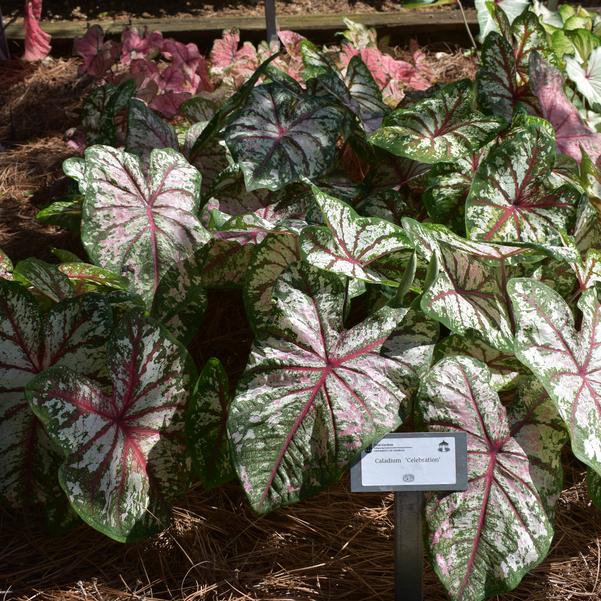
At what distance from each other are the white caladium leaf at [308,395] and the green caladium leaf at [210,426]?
9cm

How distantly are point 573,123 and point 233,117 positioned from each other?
2.80 ft

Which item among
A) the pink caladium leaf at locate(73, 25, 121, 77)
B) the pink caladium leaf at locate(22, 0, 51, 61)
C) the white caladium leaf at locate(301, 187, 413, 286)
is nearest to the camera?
the white caladium leaf at locate(301, 187, 413, 286)

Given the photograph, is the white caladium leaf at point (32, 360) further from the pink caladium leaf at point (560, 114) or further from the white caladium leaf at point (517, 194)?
the pink caladium leaf at point (560, 114)

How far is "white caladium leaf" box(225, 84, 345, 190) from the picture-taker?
1.79 metres

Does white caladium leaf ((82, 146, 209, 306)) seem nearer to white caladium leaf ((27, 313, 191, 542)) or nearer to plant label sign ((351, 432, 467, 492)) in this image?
white caladium leaf ((27, 313, 191, 542))

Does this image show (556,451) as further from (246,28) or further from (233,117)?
(246,28)

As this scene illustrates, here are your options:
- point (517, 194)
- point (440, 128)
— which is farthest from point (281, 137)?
point (517, 194)

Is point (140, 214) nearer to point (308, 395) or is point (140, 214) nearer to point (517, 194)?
point (308, 395)

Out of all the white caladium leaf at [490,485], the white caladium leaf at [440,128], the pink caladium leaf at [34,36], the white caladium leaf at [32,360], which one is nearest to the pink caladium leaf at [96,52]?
the pink caladium leaf at [34,36]

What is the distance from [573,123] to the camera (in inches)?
81.0

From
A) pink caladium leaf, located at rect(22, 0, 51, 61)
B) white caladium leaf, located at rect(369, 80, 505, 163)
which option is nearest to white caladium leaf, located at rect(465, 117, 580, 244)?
white caladium leaf, located at rect(369, 80, 505, 163)

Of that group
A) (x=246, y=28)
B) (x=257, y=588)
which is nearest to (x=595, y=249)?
(x=257, y=588)

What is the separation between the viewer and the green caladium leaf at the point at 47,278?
1564mm

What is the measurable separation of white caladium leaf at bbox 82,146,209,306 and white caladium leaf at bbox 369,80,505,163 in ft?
1.39
